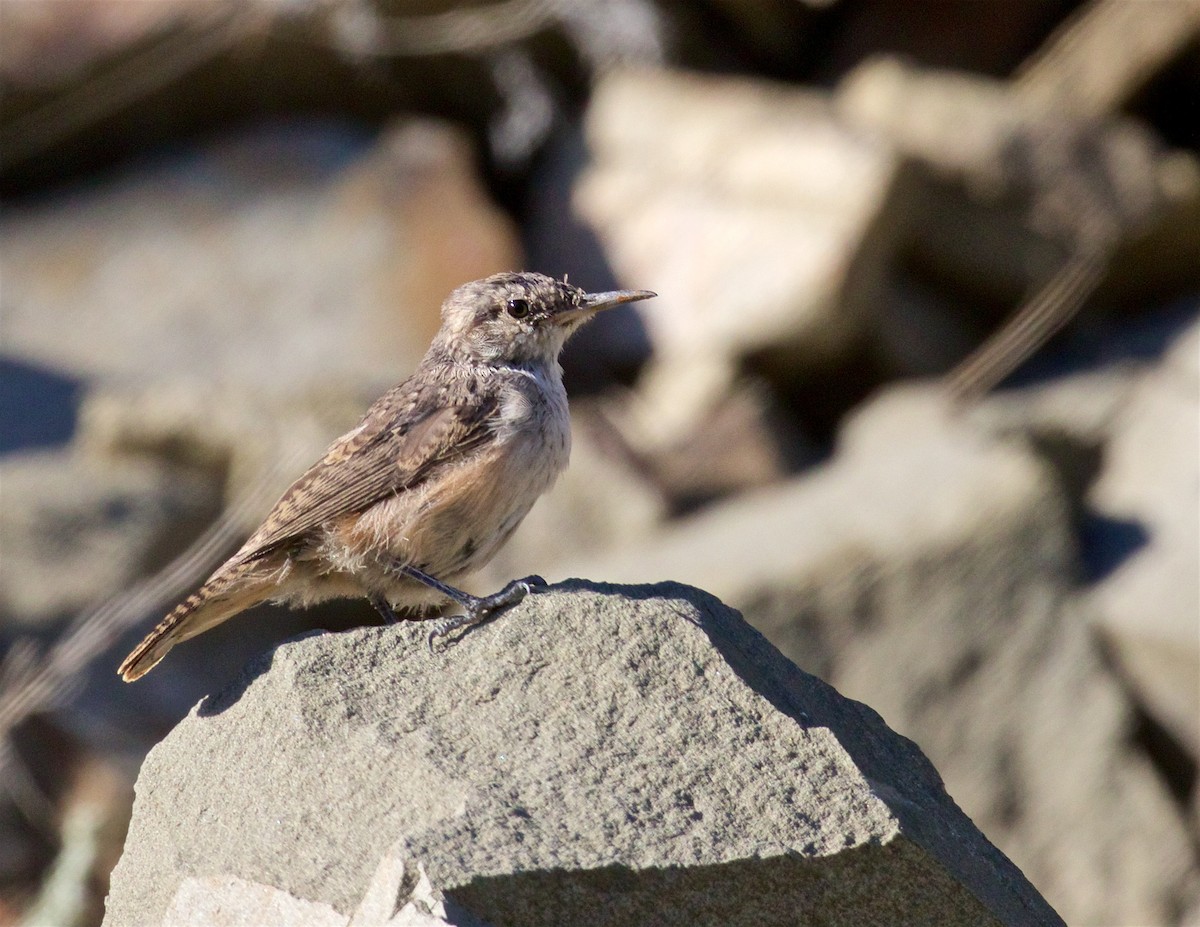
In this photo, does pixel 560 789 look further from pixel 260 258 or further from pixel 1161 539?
pixel 260 258

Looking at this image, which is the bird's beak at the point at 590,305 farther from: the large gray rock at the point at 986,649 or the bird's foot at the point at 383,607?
the large gray rock at the point at 986,649

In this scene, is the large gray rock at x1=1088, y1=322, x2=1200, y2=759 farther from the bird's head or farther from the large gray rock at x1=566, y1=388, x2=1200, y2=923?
the bird's head

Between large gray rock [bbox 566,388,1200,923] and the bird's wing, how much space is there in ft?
10.2

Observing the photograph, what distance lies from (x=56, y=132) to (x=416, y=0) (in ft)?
8.55

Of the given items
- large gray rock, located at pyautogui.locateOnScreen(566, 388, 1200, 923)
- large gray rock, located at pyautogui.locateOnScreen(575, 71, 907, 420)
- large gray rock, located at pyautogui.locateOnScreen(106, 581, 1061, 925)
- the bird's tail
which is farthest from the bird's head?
large gray rock, located at pyautogui.locateOnScreen(575, 71, 907, 420)

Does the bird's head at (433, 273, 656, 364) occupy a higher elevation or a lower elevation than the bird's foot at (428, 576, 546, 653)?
higher

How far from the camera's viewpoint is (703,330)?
11109mm

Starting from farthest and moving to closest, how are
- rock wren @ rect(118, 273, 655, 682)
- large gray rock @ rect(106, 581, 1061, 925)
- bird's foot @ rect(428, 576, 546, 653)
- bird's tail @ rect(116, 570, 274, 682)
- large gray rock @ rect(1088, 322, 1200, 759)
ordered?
1. large gray rock @ rect(1088, 322, 1200, 759)
2. rock wren @ rect(118, 273, 655, 682)
3. bird's tail @ rect(116, 570, 274, 682)
4. bird's foot @ rect(428, 576, 546, 653)
5. large gray rock @ rect(106, 581, 1061, 925)

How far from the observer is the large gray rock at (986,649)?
8836 millimetres

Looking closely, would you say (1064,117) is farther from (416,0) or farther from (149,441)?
(149,441)

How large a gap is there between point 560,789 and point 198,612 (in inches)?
68.6

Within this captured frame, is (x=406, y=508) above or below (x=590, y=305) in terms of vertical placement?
below

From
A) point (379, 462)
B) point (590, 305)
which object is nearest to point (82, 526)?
point (590, 305)

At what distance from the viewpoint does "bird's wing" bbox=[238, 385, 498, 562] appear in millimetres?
5547
